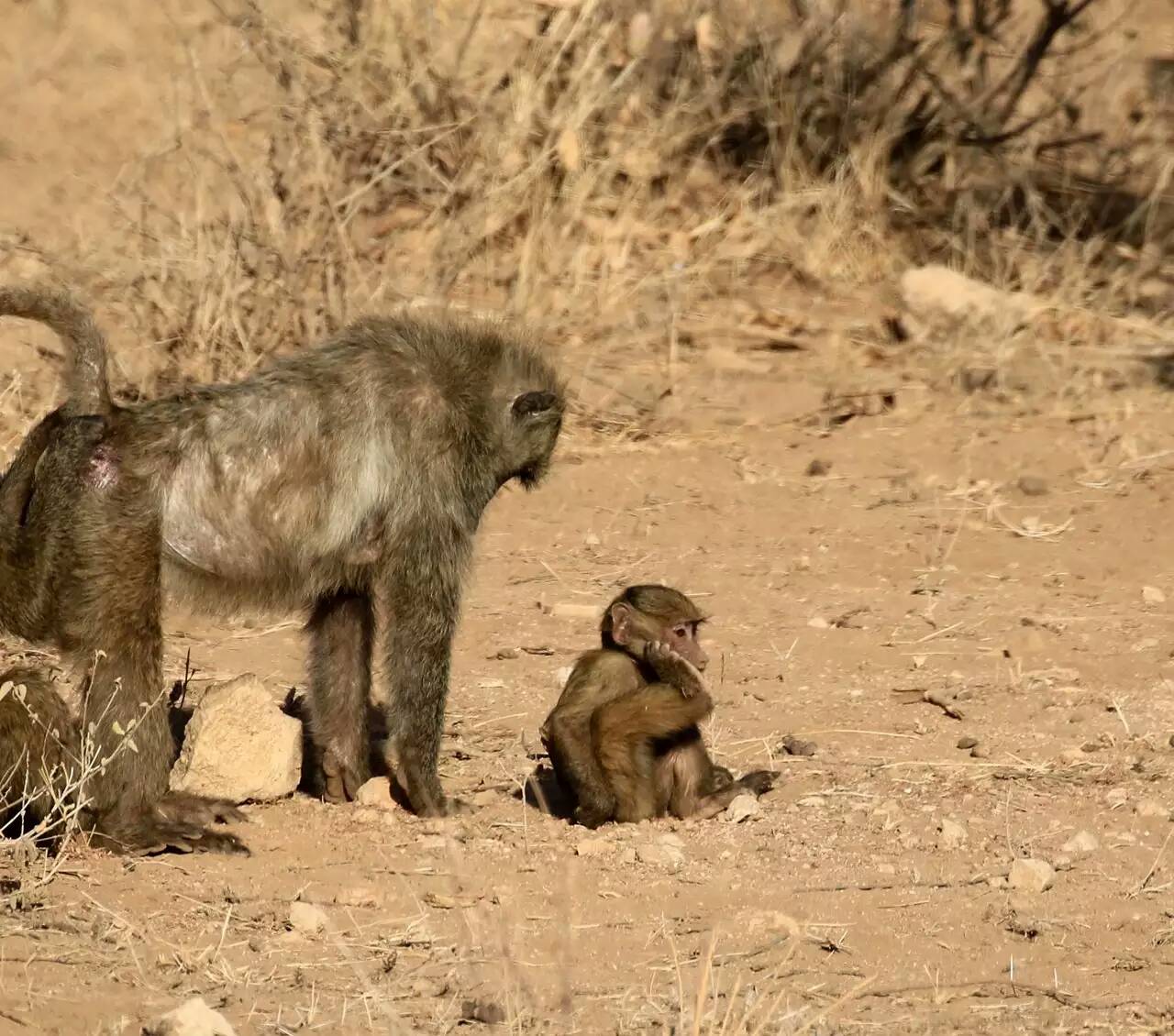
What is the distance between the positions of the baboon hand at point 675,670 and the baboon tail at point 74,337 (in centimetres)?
175

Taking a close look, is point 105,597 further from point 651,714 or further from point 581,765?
point 651,714

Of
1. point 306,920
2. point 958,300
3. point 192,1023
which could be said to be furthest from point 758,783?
point 958,300

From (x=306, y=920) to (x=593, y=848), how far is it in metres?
1.00

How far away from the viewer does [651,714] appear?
603 cm

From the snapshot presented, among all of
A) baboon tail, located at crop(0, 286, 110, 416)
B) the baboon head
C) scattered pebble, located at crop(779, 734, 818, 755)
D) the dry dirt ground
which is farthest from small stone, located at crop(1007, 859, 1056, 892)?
baboon tail, located at crop(0, 286, 110, 416)

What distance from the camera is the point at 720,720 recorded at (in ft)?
23.6

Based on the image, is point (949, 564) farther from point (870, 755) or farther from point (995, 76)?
point (995, 76)

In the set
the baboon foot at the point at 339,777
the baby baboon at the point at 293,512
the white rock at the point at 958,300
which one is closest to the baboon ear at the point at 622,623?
the baby baboon at the point at 293,512

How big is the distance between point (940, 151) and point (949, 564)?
14.2 feet

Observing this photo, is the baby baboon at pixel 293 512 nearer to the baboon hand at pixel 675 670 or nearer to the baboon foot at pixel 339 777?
the baboon foot at pixel 339 777

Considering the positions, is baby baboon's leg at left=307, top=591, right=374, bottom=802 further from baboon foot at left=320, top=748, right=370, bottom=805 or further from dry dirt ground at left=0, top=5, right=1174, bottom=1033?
dry dirt ground at left=0, top=5, right=1174, bottom=1033

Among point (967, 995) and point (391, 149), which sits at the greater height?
point (391, 149)

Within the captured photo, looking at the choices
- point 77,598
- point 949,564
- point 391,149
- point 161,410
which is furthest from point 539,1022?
point 391,149

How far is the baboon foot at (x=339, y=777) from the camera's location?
6.63m
